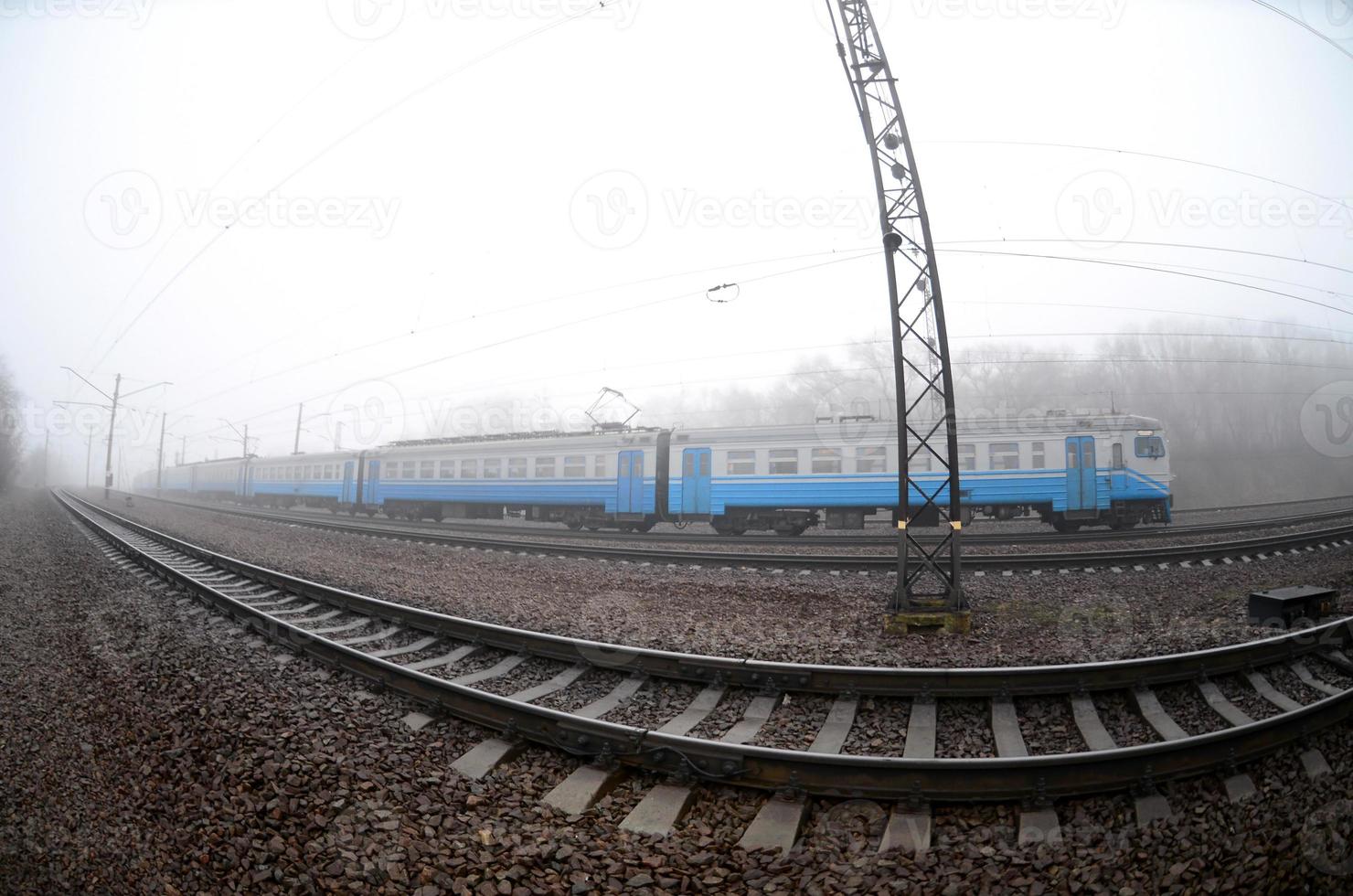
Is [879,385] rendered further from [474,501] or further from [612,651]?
[612,651]

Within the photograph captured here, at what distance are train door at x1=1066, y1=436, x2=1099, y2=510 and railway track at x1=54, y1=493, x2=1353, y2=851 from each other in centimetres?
1030

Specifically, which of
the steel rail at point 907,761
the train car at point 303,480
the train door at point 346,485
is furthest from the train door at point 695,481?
the train car at point 303,480

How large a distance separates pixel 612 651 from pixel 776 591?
381 centimetres

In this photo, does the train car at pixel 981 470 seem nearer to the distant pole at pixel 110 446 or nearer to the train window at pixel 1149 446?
the train window at pixel 1149 446

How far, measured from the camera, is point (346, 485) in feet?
90.6

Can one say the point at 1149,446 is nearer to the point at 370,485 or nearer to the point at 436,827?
the point at 436,827

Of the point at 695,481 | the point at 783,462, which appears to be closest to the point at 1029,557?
the point at 783,462

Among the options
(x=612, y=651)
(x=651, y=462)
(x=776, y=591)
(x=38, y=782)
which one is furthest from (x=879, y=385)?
(x=38, y=782)

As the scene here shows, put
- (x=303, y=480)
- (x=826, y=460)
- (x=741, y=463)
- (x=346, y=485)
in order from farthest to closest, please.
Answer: (x=303, y=480) → (x=346, y=485) → (x=741, y=463) → (x=826, y=460)

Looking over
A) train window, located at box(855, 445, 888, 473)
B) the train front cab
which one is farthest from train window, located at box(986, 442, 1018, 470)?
train window, located at box(855, 445, 888, 473)

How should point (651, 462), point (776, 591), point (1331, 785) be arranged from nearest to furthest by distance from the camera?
point (1331, 785)
point (776, 591)
point (651, 462)

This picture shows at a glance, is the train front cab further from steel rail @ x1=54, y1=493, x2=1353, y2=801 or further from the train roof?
steel rail @ x1=54, y1=493, x2=1353, y2=801

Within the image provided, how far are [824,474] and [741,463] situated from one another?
2.24m

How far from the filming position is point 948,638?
620 centimetres
